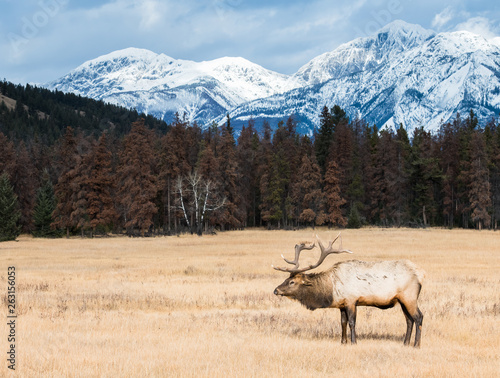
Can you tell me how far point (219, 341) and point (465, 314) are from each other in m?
7.53

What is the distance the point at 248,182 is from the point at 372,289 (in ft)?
261

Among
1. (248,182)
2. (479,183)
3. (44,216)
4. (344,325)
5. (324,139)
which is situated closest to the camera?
(344,325)

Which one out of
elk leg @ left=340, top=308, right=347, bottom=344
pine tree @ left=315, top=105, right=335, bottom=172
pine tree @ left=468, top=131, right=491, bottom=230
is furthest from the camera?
pine tree @ left=315, top=105, right=335, bottom=172

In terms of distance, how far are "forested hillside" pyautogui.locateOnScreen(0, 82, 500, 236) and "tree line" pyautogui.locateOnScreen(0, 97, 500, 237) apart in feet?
0.62

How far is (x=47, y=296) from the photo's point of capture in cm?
1786

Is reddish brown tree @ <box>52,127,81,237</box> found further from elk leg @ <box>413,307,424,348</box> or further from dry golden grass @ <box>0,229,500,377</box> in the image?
elk leg @ <box>413,307,424,348</box>

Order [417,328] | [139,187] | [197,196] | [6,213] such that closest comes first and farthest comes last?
[417,328] → [6,213] → [139,187] → [197,196]

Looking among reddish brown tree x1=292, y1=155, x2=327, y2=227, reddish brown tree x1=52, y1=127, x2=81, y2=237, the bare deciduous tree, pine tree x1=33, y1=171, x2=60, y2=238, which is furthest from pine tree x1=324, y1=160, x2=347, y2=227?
pine tree x1=33, y1=171, x2=60, y2=238

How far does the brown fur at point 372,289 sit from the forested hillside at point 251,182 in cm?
5500

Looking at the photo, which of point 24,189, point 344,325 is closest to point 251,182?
point 24,189

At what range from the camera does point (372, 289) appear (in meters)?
10.6

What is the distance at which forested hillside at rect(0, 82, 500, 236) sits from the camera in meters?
65.4

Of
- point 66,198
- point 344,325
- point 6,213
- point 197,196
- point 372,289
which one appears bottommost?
point 344,325

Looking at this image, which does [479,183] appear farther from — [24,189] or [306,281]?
[306,281]
